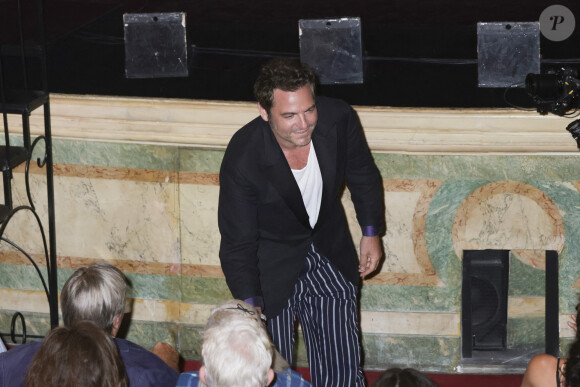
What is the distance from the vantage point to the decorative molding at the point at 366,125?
3562mm

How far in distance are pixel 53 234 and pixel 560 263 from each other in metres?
2.09

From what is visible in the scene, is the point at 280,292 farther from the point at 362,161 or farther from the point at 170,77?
the point at 170,77

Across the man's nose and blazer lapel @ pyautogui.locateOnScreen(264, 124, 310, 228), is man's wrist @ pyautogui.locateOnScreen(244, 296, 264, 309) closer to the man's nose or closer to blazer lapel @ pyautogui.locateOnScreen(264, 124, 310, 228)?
blazer lapel @ pyautogui.locateOnScreen(264, 124, 310, 228)

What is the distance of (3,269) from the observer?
13.1 feet

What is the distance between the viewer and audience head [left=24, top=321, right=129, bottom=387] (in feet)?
7.13

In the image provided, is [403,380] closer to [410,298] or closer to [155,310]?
[410,298]

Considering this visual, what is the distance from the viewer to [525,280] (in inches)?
152

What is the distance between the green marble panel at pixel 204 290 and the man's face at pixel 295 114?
1.17 meters

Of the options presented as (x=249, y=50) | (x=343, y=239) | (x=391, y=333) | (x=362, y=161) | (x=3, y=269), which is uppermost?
(x=249, y=50)

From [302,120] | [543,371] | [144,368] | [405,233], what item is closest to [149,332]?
[405,233]

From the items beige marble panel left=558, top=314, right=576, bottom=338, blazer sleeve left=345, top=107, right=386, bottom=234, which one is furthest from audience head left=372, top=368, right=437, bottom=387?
beige marble panel left=558, top=314, right=576, bottom=338

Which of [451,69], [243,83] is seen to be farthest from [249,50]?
[451,69]

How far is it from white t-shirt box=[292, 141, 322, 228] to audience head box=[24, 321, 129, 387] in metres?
1.04

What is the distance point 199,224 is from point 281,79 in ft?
3.73
